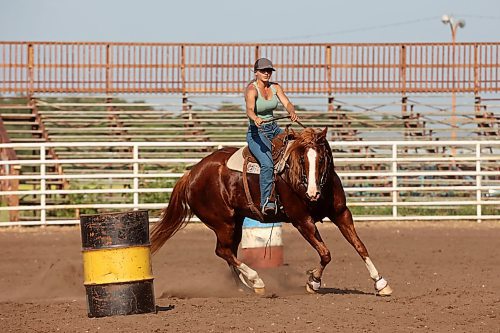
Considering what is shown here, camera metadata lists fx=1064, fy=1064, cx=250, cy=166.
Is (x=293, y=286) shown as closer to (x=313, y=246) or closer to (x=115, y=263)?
(x=313, y=246)

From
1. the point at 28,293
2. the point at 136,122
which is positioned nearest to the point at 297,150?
the point at 28,293

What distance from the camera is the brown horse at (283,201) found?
9.49 m

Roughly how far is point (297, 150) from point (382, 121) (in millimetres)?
17200

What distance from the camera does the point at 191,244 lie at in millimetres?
15930

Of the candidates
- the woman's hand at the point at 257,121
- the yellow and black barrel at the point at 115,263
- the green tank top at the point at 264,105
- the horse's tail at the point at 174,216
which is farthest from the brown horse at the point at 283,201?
the yellow and black barrel at the point at 115,263

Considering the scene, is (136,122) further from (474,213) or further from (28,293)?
(28,293)

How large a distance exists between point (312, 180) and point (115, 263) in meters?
1.94

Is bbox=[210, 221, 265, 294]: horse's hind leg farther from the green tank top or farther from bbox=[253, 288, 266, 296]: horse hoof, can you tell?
the green tank top

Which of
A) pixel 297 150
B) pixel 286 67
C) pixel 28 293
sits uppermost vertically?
pixel 286 67

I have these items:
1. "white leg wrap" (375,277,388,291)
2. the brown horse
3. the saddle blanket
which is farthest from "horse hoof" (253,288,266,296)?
"white leg wrap" (375,277,388,291)

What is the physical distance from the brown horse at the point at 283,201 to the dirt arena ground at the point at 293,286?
0.41 m

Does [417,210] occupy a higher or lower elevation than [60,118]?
lower

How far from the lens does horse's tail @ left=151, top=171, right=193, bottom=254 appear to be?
11.1 m

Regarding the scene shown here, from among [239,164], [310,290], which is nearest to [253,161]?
[239,164]
